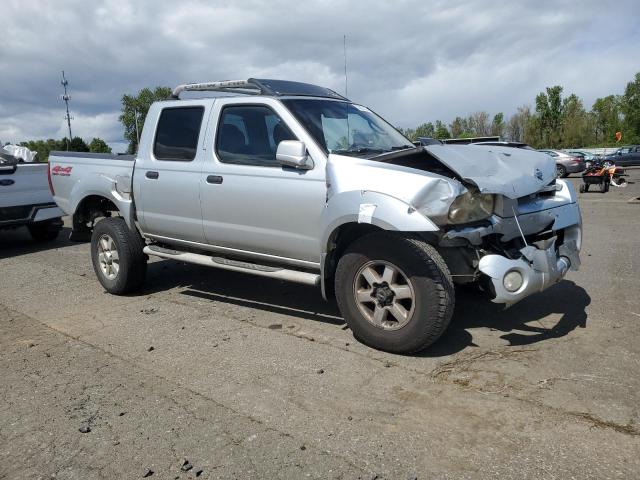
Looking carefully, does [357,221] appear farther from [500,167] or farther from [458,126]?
[458,126]

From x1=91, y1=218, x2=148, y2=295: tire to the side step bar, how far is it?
0.17 m

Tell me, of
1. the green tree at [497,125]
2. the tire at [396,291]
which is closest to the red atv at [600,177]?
the tire at [396,291]

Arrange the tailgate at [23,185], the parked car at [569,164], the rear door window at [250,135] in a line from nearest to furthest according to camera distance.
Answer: the rear door window at [250,135] < the tailgate at [23,185] < the parked car at [569,164]

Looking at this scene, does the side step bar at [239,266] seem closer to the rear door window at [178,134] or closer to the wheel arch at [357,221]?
the wheel arch at [357,221]

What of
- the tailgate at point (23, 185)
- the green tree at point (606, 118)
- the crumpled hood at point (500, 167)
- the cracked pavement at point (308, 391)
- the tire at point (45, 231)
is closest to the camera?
the cracked pavement at point (308, 391)

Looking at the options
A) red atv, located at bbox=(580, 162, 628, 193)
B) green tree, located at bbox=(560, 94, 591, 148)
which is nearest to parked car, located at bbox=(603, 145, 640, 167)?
red atv, located at bbox=(580, 162, 628, 193)

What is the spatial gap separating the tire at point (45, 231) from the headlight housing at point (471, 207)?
27.3ft

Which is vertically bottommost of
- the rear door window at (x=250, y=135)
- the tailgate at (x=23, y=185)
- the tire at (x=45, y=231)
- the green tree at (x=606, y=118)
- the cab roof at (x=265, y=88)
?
the tire at (x=45, y=231)

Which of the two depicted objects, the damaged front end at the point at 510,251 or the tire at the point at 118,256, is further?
the tire at the point at 118,256

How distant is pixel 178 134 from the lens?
17.7 ft

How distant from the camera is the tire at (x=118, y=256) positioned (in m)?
5.81

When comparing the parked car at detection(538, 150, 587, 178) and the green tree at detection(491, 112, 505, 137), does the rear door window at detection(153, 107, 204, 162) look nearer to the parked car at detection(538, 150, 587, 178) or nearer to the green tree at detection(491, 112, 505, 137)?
the parked car at detection(538, 150, 587, 178)

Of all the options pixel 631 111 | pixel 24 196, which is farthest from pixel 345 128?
pixel 631 111

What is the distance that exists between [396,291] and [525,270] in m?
0.89
